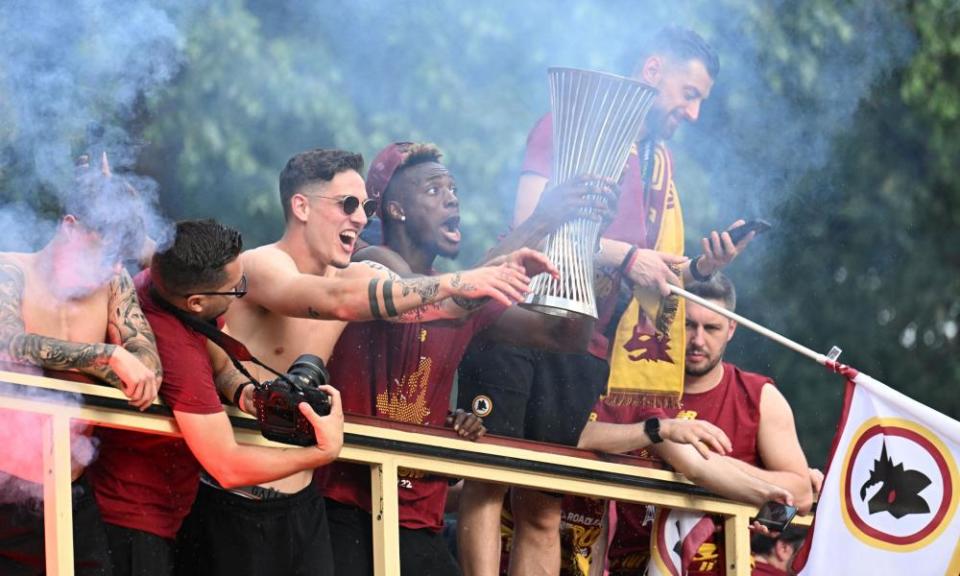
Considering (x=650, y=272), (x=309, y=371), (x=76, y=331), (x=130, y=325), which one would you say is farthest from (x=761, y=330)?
(x=76, y=331)

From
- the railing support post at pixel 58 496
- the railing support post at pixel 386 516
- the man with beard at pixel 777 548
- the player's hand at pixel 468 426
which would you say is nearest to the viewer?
the railing support post at pixel 58 496

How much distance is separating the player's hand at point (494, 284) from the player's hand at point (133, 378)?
922 millimetres

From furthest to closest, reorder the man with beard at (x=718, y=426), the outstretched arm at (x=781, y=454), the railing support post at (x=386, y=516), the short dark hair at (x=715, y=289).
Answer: the short dark hair at (x=715, y=289) → the outstretched arm at (x=781, y=454) → the man with beard at (x=718, y=426) → the railing support post at (x=386, y=516)

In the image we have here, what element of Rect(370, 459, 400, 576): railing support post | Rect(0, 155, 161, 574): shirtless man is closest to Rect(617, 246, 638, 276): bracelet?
Rect(370, 459, 400, 576): railing support post

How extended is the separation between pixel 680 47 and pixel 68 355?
2643 millimetres

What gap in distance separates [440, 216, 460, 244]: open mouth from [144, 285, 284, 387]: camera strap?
1020mm

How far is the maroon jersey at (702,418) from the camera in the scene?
577cm

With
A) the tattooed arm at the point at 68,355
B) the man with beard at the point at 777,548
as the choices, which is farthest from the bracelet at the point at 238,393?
the man with beard at the point at 777,548

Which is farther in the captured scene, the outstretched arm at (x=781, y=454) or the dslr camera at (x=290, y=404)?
the outstretched arm at (x=781, y=454)

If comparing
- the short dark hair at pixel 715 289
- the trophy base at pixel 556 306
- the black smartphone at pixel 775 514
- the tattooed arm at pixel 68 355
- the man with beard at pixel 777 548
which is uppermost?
the short dark hair at pixel 715 289

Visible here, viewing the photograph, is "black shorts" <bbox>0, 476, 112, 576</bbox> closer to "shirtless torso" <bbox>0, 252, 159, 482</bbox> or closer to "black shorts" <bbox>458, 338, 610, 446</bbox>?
"shirtless torso" <bbox>0, 252, 159, 482</bbox>

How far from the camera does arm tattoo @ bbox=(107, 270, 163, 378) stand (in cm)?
422

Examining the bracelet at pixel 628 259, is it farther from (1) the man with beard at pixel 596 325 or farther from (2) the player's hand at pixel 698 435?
(2) the player's hand at pixel 698 435

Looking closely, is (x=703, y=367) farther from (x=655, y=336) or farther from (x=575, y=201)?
(x=575, y=201)
